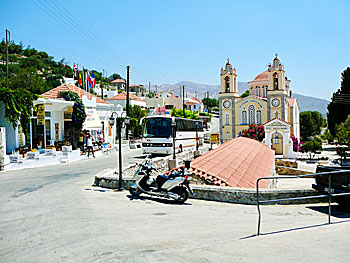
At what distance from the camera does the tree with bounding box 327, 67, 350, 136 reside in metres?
59.6

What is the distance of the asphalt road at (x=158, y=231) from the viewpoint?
539 centimetres

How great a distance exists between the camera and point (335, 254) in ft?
16.9

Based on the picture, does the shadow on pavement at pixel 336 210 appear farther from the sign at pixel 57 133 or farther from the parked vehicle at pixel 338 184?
the sign at pixel 57 133

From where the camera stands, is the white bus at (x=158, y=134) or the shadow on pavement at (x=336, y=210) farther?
the white bus at (x=158, y=134)

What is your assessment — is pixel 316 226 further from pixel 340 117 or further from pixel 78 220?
pixel 340 117

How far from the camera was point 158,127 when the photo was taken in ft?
84.4

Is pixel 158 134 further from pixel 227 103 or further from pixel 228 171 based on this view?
pixel 227 103

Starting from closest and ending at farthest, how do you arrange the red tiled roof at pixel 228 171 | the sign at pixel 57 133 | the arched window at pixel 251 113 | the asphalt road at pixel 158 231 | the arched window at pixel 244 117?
the asphalt road at pixel 158 231, the red tiled roof at pixel 228 171, the sign at pixel 57 133, the arched window at pixel 251 113, the arched window at pixel 244 117

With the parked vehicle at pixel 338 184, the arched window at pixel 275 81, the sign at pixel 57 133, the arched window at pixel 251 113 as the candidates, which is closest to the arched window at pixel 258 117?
the arched window at pixel 251 113

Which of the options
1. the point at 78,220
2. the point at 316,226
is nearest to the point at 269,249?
the point at 316,226

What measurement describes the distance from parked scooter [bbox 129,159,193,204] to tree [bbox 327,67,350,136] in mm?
56306

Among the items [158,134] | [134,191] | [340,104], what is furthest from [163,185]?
[340,104]

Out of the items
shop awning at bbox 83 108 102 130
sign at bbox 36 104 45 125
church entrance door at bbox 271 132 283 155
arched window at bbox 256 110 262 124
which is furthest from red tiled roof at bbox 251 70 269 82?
sign at bbox 36 104 45 125

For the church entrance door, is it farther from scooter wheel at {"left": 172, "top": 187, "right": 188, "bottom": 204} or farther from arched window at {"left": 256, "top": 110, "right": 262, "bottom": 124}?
scooter wheel at {"left": 172, "top": 187, "right": 188, "bottom": 204}
